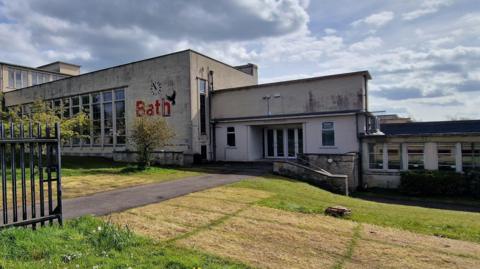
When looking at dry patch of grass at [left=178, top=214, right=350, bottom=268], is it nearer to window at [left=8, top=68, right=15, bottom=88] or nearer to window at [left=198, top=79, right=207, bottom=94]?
window at [left=198, top=79, right=207, bottom=94]

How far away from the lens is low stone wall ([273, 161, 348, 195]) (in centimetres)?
1545

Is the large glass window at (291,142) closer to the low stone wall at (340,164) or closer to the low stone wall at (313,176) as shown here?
the low stone wall at (340,164)

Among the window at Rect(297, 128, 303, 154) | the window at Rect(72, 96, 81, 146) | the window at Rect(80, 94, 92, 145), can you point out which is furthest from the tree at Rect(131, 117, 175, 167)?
the window at Rect(72, 96, 81, 146)

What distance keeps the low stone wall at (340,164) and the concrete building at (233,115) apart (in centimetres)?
5

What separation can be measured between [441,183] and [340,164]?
4.80m

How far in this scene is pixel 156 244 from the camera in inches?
210

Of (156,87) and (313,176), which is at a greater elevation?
(156,87)

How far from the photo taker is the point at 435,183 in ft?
53.1

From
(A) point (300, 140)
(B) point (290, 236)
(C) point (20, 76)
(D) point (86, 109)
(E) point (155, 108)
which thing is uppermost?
(C) point (20, 76)

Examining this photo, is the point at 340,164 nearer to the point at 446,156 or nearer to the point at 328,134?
the point at 328,134

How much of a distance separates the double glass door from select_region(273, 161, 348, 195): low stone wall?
5358 millimetres

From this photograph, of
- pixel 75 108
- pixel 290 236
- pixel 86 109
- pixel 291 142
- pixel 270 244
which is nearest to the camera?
pixel 270 244

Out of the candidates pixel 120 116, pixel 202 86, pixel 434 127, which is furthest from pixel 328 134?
pixel 434 127

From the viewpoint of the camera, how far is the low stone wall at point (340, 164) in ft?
57.4
